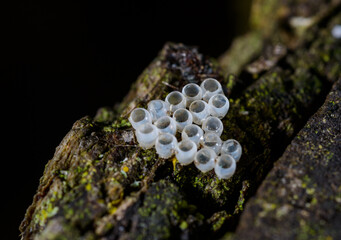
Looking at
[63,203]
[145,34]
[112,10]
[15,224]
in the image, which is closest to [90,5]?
[112,10]

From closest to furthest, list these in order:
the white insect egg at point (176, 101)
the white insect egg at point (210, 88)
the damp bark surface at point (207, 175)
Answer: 1. the damp bark surface at point (207, 175)
2. the white insect egg at point (176, 101)
3. the white insect egg at point (210, 88)

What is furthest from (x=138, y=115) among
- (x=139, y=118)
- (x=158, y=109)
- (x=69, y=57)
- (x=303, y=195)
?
(x=69, y=57)

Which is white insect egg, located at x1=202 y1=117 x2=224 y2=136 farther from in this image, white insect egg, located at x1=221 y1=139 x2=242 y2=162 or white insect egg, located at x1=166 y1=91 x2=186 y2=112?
white insect egg, located at x1=166 y1=91 x2=186 y2=112

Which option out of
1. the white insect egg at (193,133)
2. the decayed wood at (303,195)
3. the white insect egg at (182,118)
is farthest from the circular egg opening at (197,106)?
the decayed wood at (303,195)

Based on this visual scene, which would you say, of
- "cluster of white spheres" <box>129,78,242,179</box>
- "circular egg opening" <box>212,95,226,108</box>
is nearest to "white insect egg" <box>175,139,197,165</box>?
"cluster of white spheres" <box>129,78,242,179</box>

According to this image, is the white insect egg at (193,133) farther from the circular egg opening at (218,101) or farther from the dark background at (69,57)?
the dark background at (69,57)

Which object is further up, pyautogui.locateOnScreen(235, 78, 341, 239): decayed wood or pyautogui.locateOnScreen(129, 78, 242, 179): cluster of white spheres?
pyautogui.locateOnScreen(235, 78, 341, 239): decayed wood
